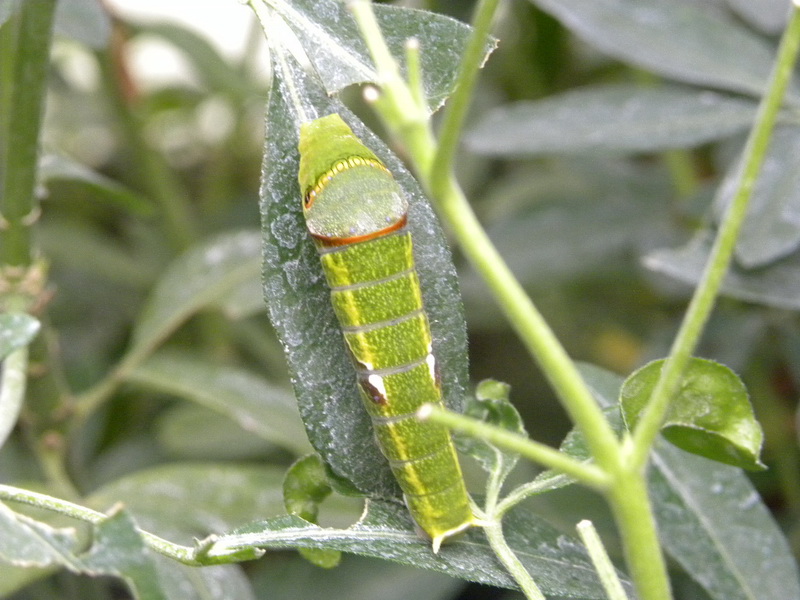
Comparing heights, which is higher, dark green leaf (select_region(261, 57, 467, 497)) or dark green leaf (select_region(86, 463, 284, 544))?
dark green leaf (select_region(261, 57, 467, 497))

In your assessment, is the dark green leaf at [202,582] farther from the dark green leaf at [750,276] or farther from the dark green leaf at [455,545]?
the dark green leaf at [750,276]

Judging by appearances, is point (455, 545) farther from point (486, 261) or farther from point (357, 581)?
point (357, 581)

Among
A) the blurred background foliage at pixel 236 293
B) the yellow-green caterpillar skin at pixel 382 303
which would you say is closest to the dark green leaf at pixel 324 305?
the yellow-green caterpillar skin at pixel 382 303

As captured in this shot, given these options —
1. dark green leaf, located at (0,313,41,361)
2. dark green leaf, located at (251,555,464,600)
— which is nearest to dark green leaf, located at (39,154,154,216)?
dark green leaf, located at (0,313,41,361)

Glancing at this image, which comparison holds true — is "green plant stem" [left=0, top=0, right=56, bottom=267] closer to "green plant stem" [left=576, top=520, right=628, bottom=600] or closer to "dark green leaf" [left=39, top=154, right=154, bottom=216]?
"dark green leaf" [left=39, top=154, right=154, bottom=216]

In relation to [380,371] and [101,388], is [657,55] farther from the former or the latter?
[101,388]

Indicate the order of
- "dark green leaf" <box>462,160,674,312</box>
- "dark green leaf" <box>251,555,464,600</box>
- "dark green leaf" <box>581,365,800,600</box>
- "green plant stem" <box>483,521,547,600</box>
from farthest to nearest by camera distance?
"dark green leaf" <box>462,160,674,312</box> → "dark green leaf" <box>251,555,464,600</box> → "dark green leaf" <box>581,365,800,600</box> → "green plant stem" <box>483,521,547,600</box>

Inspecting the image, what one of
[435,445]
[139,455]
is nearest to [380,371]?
[435,445]
